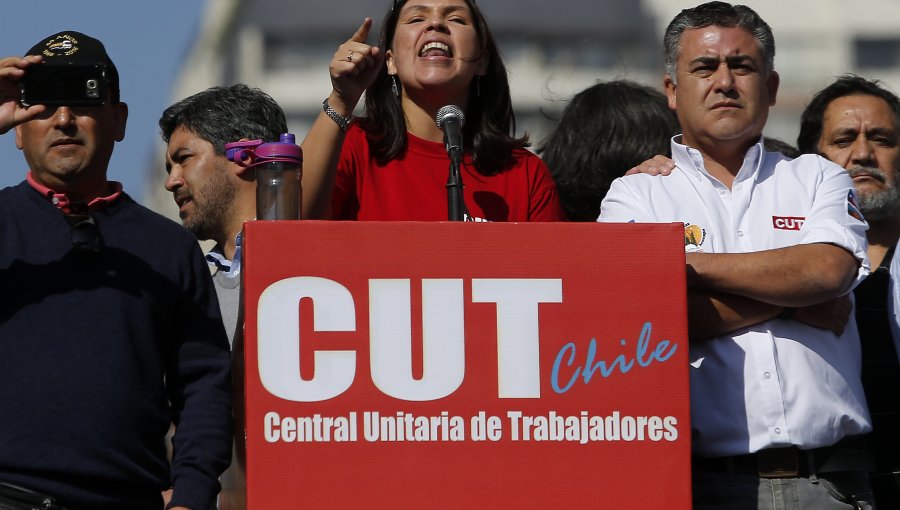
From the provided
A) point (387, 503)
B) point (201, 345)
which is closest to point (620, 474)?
point (387, 503)

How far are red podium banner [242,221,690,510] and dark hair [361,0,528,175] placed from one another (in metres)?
0.96

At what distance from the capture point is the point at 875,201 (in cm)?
498

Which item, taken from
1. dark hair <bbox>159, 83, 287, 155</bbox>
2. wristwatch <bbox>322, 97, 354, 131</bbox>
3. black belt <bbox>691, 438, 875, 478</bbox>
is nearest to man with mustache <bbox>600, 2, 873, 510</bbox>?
black belt <bbox>691, 438, 875, 478</bbox>

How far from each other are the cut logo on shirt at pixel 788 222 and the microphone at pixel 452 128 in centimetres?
82

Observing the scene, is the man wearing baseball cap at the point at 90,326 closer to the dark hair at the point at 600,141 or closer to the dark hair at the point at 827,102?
the dark hair at the point at 600,141

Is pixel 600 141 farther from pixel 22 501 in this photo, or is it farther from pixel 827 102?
pixel 22 501

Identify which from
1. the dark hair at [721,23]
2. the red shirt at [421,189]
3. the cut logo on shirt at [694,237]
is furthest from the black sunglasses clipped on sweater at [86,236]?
the dark hair at [721,23]

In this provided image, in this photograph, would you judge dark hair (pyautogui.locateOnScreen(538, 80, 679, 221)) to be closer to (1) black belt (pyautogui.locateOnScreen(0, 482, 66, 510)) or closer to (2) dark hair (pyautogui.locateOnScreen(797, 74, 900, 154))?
(2) dark hair (pyautogui.locateOnScreen(797, 74, 900, 154))

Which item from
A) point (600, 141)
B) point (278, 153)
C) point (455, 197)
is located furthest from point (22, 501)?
point (600, 141)

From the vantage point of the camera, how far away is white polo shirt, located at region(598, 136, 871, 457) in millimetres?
3768

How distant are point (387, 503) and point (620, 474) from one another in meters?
0.48

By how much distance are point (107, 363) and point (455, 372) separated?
2.55 ft

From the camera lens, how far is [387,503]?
129 inches

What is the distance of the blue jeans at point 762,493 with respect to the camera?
3.75 m
